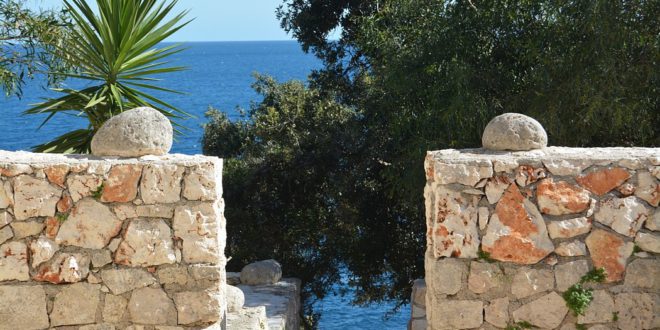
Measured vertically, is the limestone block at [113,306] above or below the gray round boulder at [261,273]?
above

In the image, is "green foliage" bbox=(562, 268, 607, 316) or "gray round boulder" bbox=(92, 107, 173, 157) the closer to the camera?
"green foliage" bbox=(562, 268, 607, 316)

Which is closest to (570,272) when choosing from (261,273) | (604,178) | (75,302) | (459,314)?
(604,178)

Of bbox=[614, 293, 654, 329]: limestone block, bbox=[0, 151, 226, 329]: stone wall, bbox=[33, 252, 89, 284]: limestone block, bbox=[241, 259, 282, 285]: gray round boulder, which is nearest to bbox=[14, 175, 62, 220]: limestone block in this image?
bbox=[0, 151, 226, 329]: stone wall

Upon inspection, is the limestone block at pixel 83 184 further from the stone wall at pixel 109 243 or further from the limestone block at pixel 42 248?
the limestone block at pixel 42 248

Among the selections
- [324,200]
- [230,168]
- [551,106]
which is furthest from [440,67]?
[230,168]

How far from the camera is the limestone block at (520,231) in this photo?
5500 millimetres

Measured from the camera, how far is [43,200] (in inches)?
217

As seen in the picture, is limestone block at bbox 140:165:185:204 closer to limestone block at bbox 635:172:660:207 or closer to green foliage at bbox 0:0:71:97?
limestone block at bbox 635:172:660:207

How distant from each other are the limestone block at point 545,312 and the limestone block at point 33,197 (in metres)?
3.18

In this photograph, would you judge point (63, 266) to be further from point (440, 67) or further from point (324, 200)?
point (324, 200)

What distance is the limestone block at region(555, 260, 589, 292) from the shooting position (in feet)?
18.1

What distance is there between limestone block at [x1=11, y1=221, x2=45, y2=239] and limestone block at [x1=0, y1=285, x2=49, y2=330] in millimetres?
354

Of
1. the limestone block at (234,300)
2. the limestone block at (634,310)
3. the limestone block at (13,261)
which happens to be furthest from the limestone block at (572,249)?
the limestone block at (234,300)

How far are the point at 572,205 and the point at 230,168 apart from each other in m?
8.67
